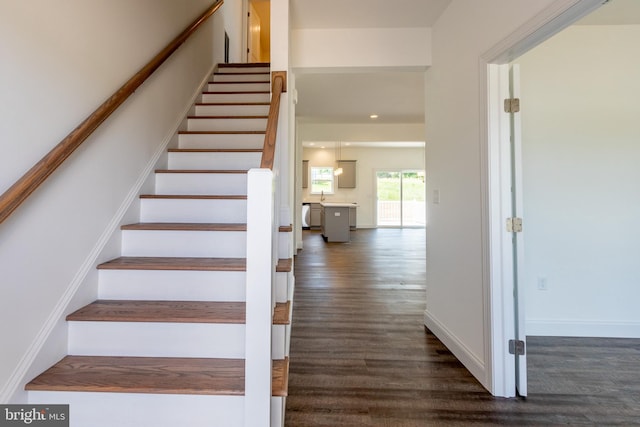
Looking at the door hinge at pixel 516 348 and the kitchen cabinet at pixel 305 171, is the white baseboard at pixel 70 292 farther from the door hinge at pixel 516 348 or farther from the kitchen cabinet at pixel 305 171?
the kitchen cabinet at pixel 305 171

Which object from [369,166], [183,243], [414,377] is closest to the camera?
[183,243]

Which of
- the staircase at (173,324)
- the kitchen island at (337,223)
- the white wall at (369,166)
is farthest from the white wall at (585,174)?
the white wall at (369,166)

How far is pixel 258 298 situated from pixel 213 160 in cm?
166

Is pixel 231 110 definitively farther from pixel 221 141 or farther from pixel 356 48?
pixel 356 48

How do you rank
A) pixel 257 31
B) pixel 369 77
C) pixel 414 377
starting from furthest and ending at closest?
pixel 257 31 → pixel 369 77 → pixel 414 377

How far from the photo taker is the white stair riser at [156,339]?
4.60 feet

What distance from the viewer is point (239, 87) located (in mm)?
3525

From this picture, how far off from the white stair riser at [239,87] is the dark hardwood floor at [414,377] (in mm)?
2537

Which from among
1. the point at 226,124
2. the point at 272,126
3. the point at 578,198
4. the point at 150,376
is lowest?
the point at 150,376

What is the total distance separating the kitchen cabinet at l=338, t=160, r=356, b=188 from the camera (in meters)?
10.4

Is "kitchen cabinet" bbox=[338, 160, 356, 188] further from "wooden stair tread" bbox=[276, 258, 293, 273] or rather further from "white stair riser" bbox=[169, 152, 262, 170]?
"wooden stair tread" bbox=[276, 258, 293, 273]

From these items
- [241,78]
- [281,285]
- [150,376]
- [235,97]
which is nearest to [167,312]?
[150,376]

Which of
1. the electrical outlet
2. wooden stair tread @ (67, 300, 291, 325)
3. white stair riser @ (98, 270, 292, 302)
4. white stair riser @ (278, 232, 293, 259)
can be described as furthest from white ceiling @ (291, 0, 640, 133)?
wooden stair tread @ (67, 300, 291, 325)

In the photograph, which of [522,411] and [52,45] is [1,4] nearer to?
[52,45]
